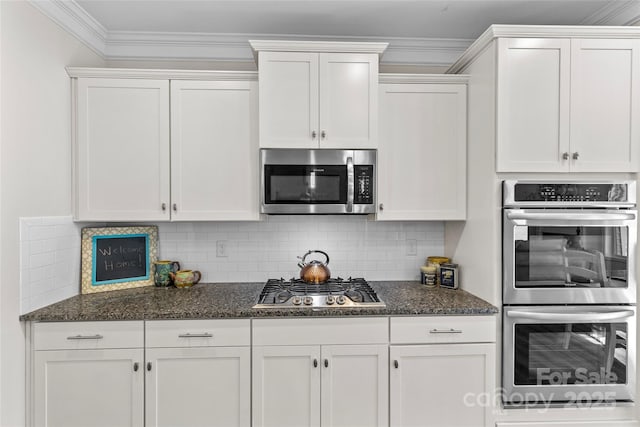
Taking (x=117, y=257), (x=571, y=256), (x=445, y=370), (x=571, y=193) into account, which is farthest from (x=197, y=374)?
(x=571, y=193)

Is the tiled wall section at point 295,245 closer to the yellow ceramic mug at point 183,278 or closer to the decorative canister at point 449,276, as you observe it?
the yellow ceramic mug at point 183,278

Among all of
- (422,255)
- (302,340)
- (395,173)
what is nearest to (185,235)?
(302,340)

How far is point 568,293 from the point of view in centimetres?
209

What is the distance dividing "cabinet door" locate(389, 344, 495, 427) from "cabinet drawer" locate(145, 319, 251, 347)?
856mm

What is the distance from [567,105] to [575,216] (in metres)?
Answer: 0.60

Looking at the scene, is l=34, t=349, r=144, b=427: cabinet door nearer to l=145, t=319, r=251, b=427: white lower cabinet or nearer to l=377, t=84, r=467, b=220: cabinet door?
l=145, t=319, r=251, b=427: white lower cabinet

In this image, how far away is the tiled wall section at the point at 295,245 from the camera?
2.75 metres

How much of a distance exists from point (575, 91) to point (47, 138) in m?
2.89

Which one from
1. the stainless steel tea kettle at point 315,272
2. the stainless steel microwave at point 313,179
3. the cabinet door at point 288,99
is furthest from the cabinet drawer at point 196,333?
the cabinet door at point 288,99

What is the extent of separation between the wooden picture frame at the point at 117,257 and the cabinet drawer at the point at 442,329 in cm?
171

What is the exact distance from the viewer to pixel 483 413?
211cm

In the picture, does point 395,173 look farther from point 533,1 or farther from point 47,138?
point 47,138

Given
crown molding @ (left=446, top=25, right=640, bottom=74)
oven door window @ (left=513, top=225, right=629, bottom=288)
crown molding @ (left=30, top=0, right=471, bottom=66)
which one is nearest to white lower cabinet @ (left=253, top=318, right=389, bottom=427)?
oven door window @ (left=513, top=225, right=629, bottom=288)

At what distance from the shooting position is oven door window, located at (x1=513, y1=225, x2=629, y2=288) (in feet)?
6.82
